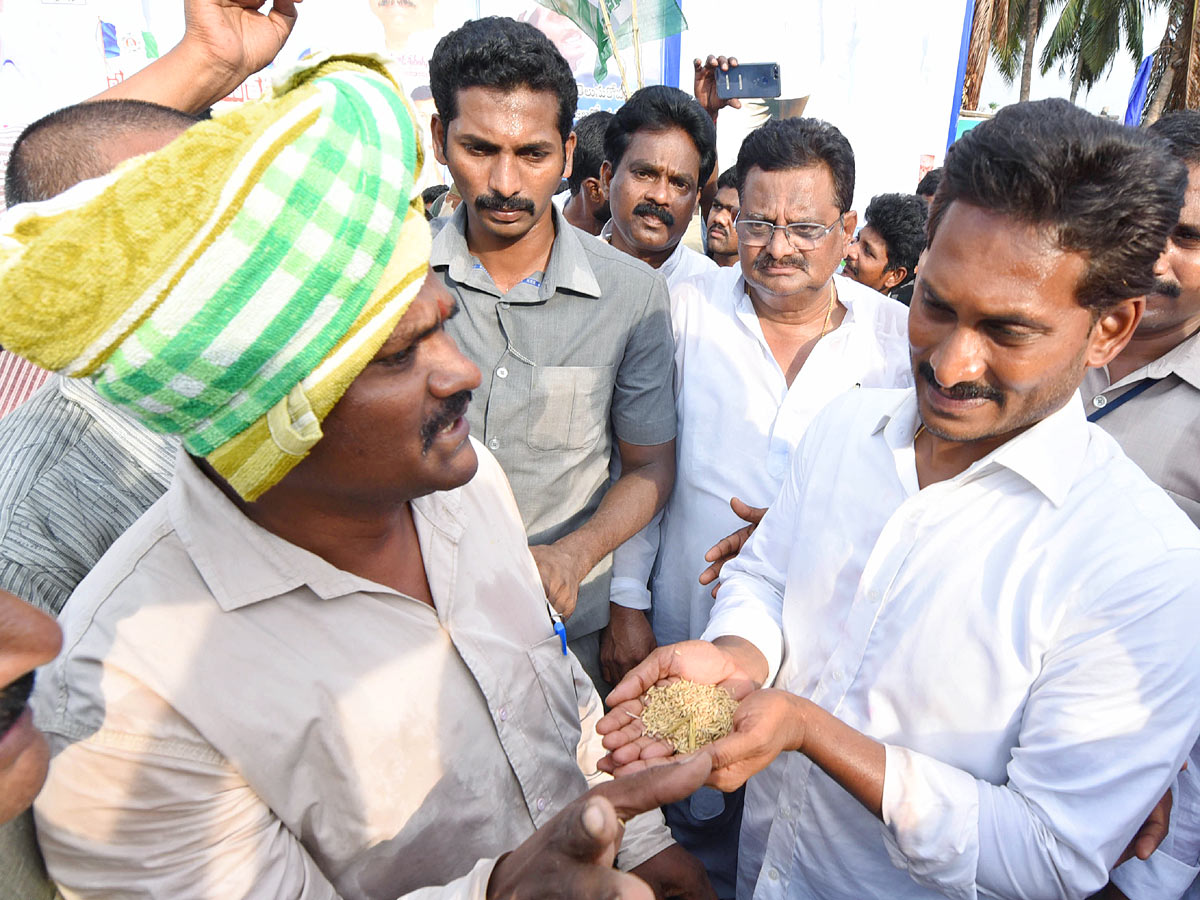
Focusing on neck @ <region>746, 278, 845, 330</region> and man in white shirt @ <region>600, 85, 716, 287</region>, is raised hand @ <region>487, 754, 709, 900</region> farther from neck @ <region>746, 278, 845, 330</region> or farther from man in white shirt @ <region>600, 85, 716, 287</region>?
man in white shirt @ <region>600, 85, 716, 287</region>

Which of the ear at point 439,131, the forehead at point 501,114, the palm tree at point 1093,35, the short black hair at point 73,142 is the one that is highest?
the short black hair at point 73,142

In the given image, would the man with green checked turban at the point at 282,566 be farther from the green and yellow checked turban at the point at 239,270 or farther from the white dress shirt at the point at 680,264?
the white dress shirt at the point at 680,264

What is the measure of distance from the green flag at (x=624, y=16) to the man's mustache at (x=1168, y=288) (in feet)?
16.6

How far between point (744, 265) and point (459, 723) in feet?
8.33

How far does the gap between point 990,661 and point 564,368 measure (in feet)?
5.97

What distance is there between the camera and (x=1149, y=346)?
108 inches

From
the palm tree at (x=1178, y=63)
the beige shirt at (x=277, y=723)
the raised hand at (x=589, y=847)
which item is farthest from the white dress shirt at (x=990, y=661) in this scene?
the palm tree at (x=1178, y=63)

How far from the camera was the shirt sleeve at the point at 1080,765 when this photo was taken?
156 centimetres

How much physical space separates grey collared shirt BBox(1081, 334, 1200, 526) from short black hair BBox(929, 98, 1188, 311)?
3.82 feet

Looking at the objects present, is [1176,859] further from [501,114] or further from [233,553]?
[501,114]

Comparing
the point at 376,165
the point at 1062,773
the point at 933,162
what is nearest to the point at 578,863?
the point at 1062,773

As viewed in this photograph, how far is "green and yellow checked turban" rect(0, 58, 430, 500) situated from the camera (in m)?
1.18

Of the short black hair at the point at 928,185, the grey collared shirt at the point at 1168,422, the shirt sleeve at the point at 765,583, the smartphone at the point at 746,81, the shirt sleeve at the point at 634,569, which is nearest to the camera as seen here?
the shirt sleeve at the point at 765,583

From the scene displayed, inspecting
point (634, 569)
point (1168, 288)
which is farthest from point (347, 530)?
point (1168, 288)
